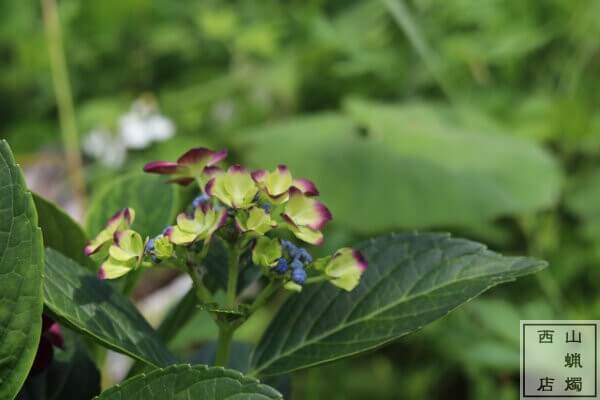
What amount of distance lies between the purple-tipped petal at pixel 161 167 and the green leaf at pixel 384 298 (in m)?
0.11

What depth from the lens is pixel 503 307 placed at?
1.17 meters

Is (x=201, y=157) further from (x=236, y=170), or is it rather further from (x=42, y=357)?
(x=42, y=357)

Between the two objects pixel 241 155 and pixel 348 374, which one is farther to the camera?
pixel 241 155

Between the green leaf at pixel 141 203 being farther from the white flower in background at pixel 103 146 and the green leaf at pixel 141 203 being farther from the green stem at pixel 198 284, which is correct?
the white flower in background at pixel 103 146

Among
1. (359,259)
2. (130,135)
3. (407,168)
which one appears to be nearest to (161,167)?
(359,259)

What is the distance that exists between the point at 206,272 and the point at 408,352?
1.01 m

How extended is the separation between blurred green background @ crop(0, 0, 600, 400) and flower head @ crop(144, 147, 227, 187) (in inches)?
28.6

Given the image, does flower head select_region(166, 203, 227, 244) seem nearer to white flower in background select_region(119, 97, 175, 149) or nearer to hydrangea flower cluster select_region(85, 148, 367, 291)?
hydrangea flower cluster select_region(85, 148, 367, 291)

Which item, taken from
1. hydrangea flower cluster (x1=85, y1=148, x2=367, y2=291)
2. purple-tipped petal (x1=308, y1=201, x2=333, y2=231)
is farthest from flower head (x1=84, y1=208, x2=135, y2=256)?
purple-tipped petal (x1=308, y1=201, x2=333, y2=231)

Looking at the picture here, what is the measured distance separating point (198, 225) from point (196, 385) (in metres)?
0.09

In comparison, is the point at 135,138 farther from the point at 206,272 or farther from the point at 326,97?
the point at 206,272

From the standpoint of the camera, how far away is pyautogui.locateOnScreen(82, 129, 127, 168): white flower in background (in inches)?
75.7

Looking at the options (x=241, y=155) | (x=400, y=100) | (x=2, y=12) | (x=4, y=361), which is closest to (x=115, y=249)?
(x=4, y=361)

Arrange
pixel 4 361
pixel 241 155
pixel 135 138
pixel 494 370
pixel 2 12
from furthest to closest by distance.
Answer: pixel 2 12
pixel 135 138
pixel 241 155
pixel 494 370
pixel 4 361
